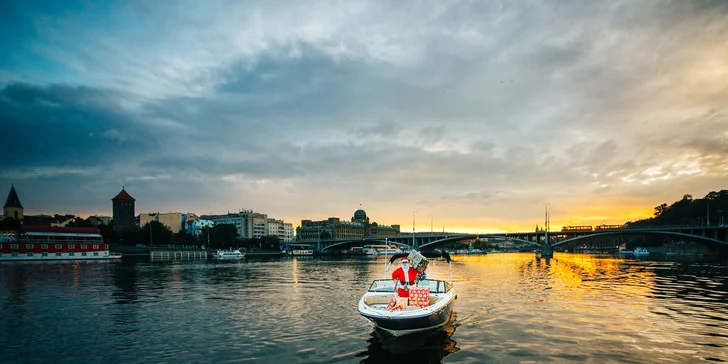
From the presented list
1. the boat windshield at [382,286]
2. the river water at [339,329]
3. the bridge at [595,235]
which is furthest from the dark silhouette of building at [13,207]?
the boat windshield at [382,286]

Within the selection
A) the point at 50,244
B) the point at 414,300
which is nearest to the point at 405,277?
the point at 414,300

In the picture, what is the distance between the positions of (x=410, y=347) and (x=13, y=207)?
21222 cm

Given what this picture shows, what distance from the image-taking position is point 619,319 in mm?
27766

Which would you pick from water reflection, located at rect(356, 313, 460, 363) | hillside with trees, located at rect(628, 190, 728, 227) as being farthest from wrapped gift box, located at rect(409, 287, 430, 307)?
hillside with trees, located at rect(628, 190, 728, 227)

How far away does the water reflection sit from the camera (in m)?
19.0

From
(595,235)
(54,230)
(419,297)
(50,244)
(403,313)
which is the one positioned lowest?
(595,235)

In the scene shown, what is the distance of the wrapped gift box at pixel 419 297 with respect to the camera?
22.5m

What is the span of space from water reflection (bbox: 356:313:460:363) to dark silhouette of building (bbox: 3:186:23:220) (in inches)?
8171

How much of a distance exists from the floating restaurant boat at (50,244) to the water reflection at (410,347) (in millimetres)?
135978

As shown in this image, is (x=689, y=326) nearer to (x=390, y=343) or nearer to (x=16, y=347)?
(x=390, y=343)

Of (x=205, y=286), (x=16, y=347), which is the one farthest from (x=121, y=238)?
(x=16, y=347)

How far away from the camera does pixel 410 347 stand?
2058cm

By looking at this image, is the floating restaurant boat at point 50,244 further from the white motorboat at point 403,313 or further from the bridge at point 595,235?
the white motorboat at point 403,313

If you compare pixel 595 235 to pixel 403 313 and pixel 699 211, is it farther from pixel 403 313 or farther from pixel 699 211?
pixel 403 313
